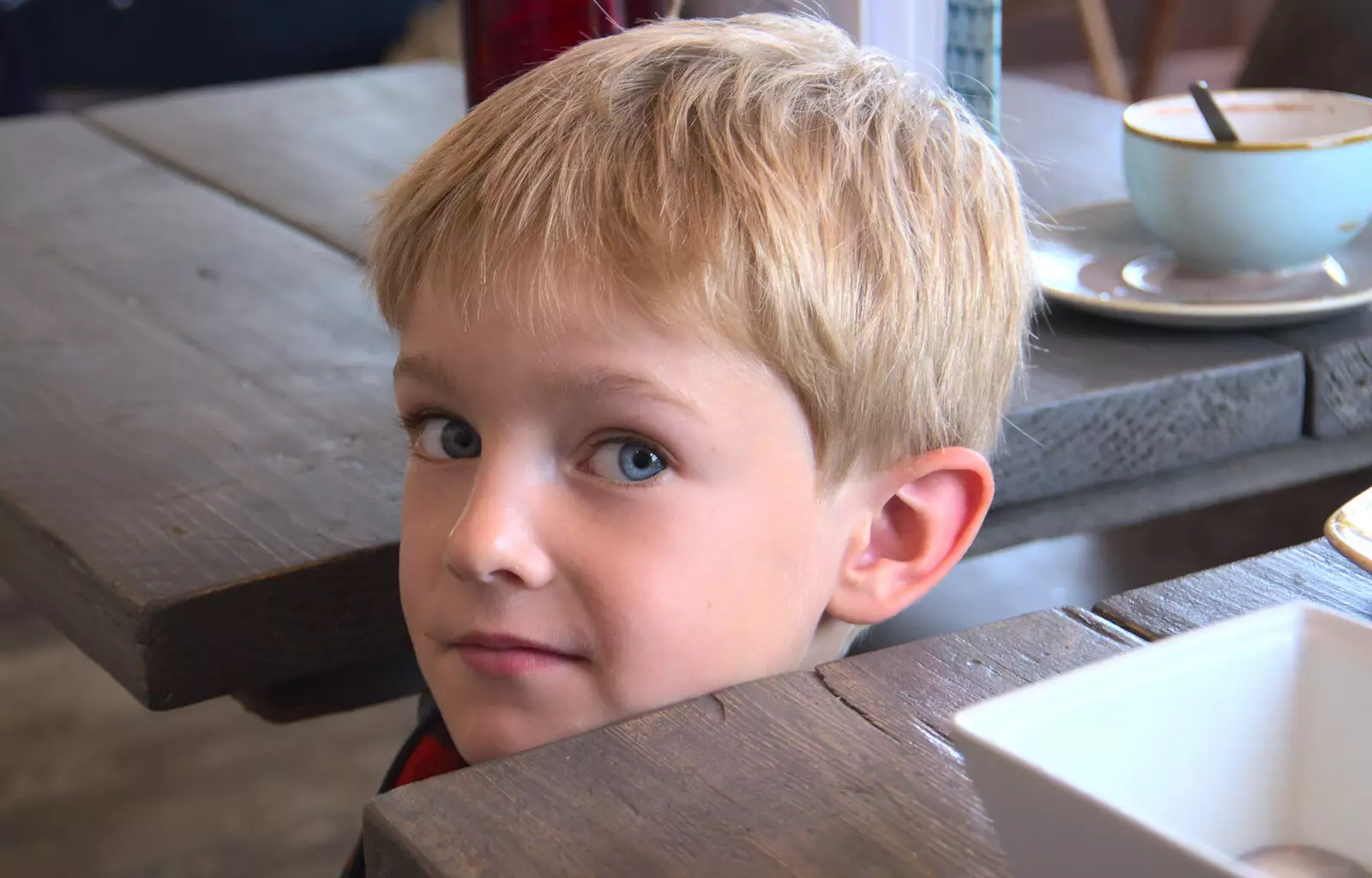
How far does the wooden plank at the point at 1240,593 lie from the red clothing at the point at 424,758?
0.34 meters

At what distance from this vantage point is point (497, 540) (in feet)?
2.04

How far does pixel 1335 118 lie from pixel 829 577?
1.70 feet

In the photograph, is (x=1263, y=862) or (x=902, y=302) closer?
(x=1263, y=862)

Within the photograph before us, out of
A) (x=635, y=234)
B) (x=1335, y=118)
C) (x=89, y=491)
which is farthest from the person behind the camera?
(x=1335, y=118)

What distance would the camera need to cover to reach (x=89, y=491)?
797mm

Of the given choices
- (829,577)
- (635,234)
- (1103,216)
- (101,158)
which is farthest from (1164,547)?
(101,158)

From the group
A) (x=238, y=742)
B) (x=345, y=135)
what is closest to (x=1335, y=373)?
(x=345, y=135)

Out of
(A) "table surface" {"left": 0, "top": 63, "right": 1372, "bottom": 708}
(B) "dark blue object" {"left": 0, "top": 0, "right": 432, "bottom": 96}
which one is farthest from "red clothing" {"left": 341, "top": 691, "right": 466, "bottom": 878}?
(B) "dark blue object" {"left": 0, "top": 0, "right": 432, "bottom": 96}

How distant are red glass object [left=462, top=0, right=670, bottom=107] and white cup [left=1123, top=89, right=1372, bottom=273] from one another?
0.32 metres

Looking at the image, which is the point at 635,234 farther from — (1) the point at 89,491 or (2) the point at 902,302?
(1) the point at 89,491

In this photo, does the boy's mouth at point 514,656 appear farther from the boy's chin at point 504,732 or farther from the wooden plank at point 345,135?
the wooden plank at point 345,135

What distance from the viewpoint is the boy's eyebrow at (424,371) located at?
68 centimetres

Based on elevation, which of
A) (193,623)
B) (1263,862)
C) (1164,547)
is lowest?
(1164,547)

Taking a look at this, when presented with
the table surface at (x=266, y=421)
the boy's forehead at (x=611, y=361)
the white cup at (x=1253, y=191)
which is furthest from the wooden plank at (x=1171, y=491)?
the boy's forehead at (x=611, y=361)
